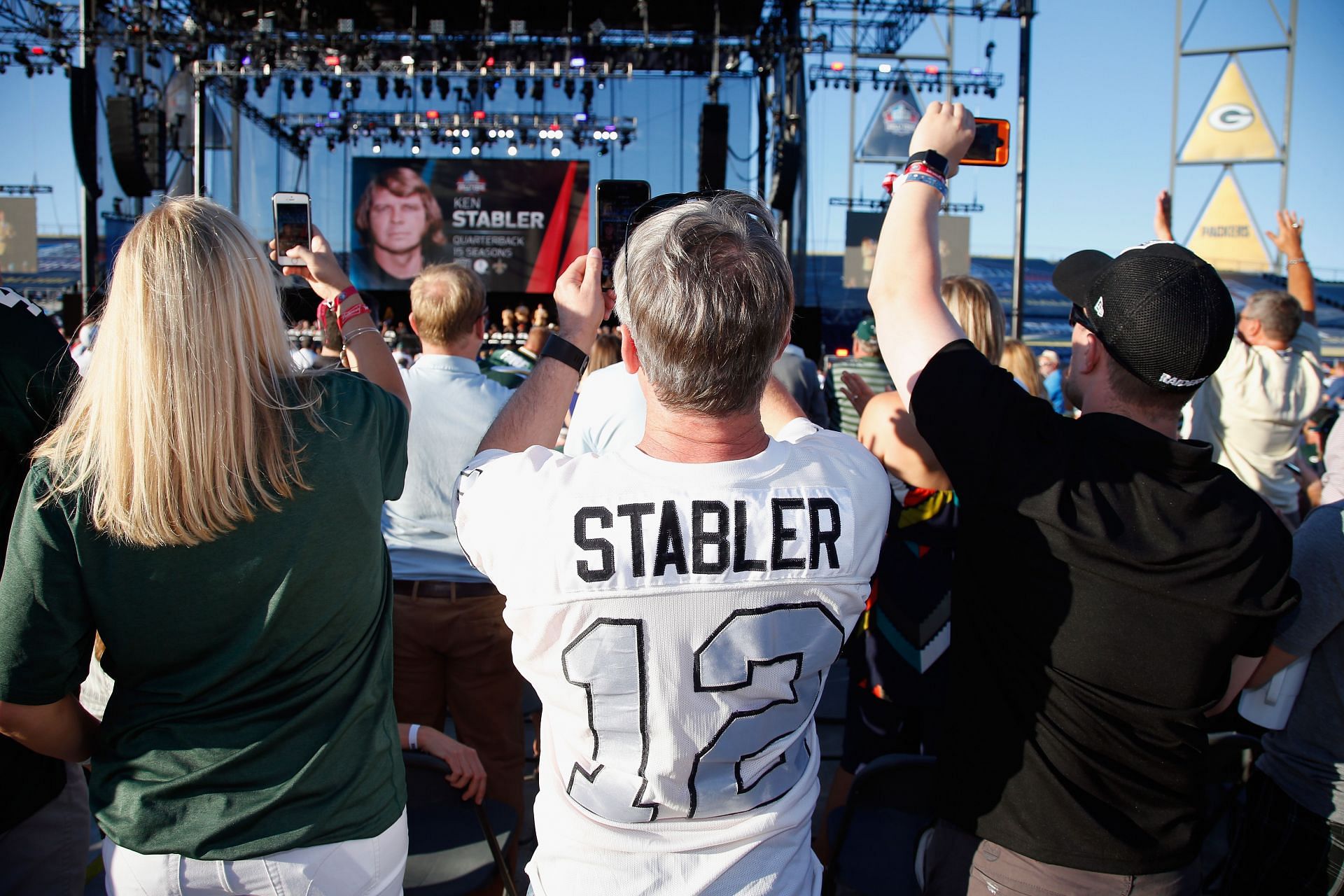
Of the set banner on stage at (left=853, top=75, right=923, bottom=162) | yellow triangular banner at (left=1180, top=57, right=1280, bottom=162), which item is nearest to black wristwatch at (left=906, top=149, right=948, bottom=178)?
yellow triangular banner at (left=1180, top=57, right=1280, bottom=162)

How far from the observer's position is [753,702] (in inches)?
40.5

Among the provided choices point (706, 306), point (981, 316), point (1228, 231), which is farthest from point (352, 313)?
point (1228, 231)

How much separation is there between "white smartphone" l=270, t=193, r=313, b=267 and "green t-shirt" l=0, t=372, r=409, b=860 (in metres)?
0.84

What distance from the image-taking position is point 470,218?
14.1 meters

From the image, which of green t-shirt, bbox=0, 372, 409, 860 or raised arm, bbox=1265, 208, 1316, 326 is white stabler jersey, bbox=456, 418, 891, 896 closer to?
green t-shirt, bbox=0, 372, 409, 860

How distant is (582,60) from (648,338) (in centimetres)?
1195

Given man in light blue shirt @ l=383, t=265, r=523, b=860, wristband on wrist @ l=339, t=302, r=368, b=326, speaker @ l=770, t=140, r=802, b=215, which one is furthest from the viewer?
speaker @ l=770, t=140, r=802, b=215

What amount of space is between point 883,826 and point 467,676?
4.31ft

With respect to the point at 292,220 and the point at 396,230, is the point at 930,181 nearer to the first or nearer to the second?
the point at 292,220

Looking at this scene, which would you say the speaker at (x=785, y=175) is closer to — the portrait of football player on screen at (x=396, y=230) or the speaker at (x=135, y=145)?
the portrait of football player on screen at (x=396, y=230)

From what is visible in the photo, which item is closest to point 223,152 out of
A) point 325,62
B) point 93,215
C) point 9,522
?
point 325,62

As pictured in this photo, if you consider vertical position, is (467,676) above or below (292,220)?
below

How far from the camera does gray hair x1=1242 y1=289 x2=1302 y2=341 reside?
3.32 m

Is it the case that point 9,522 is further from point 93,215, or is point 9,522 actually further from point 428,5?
point 428,5
